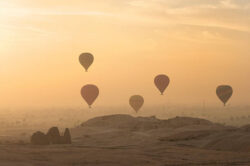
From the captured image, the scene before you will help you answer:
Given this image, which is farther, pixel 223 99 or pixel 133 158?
pixel 223 99

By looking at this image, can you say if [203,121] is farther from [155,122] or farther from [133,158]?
[133,158]

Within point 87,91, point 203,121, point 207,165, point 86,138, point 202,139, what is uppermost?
point 87,91

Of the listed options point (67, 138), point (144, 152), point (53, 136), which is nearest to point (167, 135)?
point (67, 138)

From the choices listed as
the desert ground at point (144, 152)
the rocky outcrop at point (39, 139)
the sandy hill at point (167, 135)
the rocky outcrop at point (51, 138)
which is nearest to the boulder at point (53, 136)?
the rocky outcrop at point (51, 138)

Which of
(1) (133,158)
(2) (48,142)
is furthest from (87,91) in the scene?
(1) (133,158)

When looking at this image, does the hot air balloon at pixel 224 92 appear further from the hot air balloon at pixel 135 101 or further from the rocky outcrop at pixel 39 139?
the rocky outcrop at pixel 39 139
